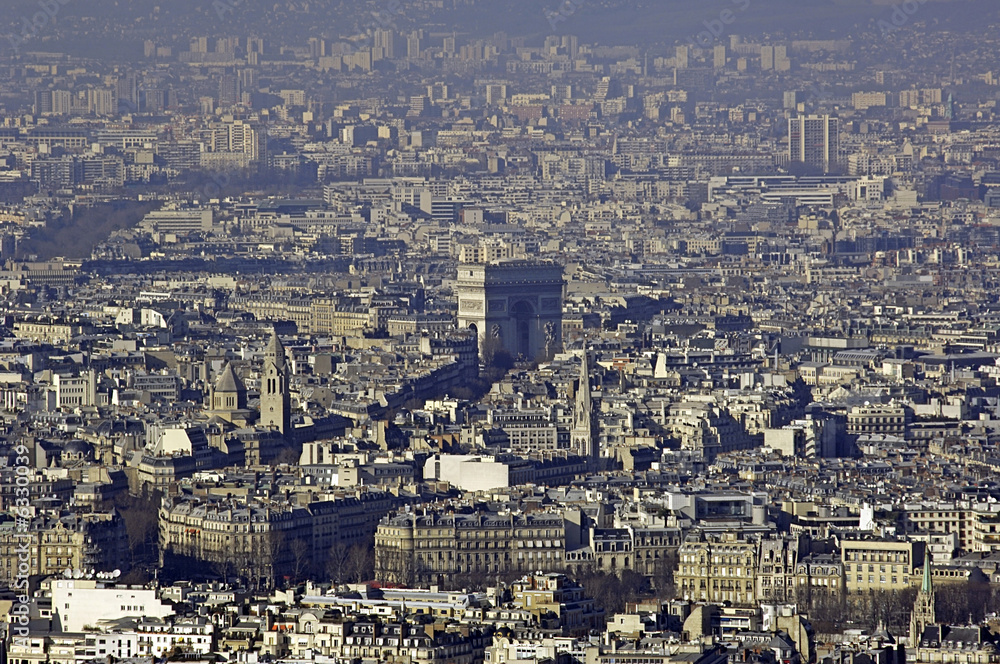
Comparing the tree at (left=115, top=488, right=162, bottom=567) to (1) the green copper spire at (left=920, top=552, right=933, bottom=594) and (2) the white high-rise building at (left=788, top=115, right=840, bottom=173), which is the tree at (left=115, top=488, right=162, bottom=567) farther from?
(2) the white high-rise building at (left=788, top=115, right=840, bottom=173)

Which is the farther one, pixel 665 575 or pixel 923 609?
pixel 665 575

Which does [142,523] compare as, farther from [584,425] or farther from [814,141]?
[814,141]

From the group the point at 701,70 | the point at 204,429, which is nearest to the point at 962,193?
the point at 701,70

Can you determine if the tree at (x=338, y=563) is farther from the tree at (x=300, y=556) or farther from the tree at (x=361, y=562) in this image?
the tree at (x=300, y=556)

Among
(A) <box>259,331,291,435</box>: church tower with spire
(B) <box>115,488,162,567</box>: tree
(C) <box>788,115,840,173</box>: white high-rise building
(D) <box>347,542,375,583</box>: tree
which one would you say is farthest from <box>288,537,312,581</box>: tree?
(C) <box>788,115,840,173</box>: white high-rise building

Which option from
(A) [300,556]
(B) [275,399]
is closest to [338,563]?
(A) [300,556]

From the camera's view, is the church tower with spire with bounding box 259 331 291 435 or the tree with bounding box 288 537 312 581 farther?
the church tower with spire with bounding box 259 331 291 435
